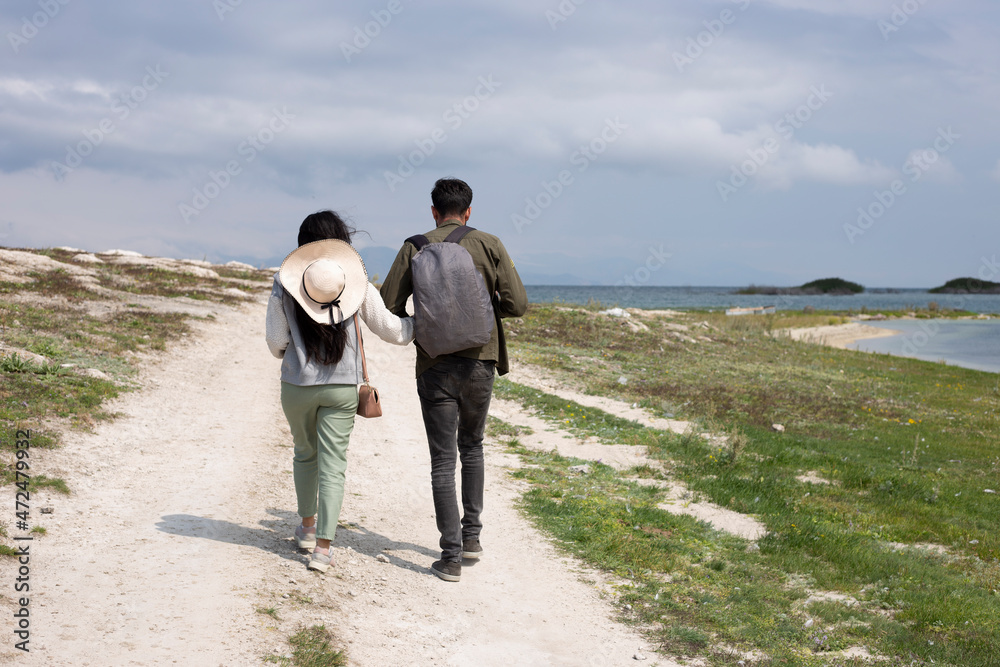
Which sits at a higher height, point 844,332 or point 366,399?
point 366,399

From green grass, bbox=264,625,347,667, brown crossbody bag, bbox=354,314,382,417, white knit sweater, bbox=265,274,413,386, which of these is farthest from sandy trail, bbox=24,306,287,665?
white knit sweater, bbox=265,274,413,386

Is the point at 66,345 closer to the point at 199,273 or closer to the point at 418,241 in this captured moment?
the point at 418,241

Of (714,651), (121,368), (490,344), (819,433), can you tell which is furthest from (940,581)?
(121,368)

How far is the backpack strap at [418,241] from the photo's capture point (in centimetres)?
546

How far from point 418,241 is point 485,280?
62 cm

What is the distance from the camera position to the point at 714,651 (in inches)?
204

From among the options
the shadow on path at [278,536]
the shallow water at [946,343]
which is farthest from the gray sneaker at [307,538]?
the shallow water at [946,343]

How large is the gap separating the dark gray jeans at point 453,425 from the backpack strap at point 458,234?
930 millimetres

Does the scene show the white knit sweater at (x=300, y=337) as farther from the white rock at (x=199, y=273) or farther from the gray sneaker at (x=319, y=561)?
the white rock at (x=199, y=273)

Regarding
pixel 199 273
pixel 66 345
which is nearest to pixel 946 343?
pixel 199 273

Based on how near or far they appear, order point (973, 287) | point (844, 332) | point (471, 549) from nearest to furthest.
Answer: point (471, 549), point (844, 332), point (973, 287)

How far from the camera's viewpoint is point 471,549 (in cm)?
621

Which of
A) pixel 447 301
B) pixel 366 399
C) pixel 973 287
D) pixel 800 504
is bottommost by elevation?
pixel 800 504

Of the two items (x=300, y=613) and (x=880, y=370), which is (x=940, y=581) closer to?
(x=300, y=613)
